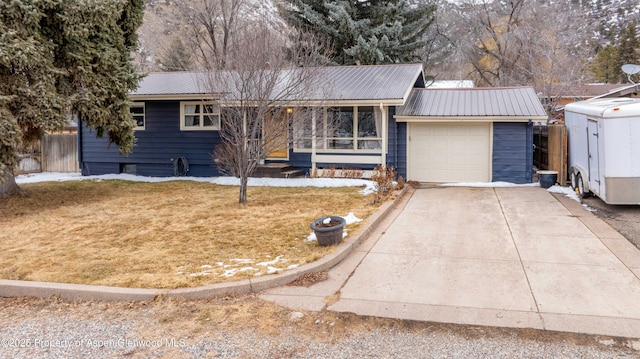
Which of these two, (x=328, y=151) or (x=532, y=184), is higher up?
(x=328, y=151)

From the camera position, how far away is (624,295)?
451cm

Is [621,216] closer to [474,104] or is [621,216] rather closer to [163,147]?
[474,104]

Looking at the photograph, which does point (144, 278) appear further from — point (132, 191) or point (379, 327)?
point (132, 191)

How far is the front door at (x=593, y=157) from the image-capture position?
360 inches

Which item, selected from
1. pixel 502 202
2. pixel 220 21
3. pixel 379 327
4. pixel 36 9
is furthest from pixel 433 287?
pixel 220 21

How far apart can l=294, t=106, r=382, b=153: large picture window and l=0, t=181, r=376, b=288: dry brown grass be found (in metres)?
2.28

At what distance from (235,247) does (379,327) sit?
2.88m

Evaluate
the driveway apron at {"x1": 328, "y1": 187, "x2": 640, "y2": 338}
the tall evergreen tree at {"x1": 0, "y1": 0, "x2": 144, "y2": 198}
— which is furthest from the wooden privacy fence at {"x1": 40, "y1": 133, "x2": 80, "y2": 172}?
the driveway apron at {"x1": 328, "y1": 187, "x2": 640, "y2": 338}

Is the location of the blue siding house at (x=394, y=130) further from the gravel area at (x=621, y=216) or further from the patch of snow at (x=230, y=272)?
the patch of snow at (x=230, y=272)

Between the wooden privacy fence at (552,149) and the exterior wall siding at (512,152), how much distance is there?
67 centimetres

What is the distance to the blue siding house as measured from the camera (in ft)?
42.4

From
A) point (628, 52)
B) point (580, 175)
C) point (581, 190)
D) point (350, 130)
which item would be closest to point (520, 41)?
point (350, 130)

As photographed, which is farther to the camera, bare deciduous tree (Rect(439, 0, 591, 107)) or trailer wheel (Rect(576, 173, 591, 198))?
bare deciduous tree (Rect(439, 0, 591, 107))

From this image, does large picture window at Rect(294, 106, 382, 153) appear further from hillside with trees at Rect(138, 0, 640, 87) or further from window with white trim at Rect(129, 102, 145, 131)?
hillside with trees at Rect(138, 0, 640, 87)
